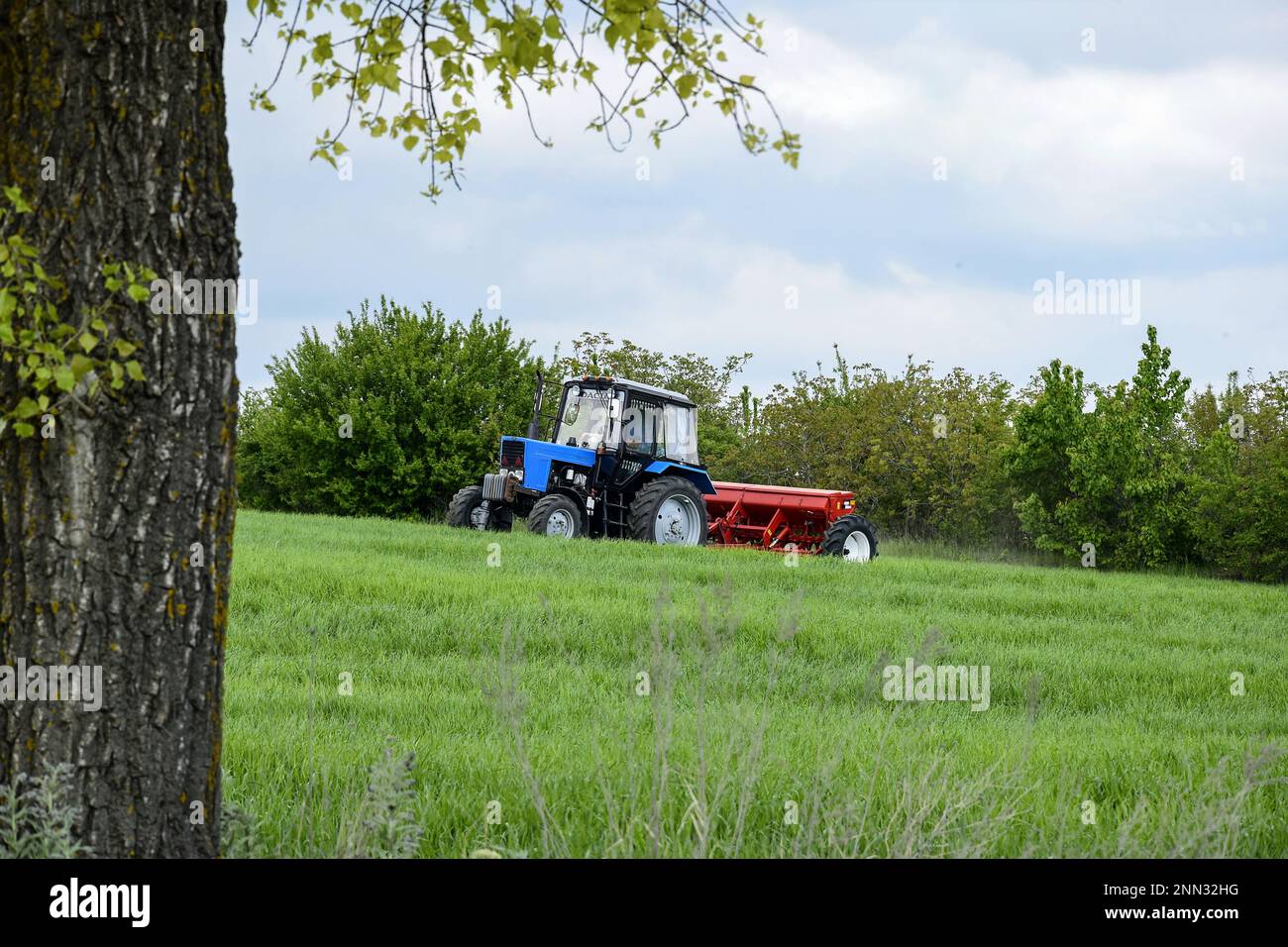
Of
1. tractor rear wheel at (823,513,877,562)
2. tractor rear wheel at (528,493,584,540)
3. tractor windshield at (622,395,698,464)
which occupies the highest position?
tractor windshield at (622,395,698,464)

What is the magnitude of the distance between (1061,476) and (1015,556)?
2.26m

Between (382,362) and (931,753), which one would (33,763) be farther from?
(382,362)

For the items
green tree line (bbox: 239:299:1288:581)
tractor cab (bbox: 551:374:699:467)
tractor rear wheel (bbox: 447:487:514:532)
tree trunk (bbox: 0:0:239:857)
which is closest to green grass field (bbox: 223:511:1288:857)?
tree trunk (bbox: 0:0:239:857)

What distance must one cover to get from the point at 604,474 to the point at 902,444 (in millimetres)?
14595

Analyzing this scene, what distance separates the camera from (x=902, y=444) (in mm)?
29266

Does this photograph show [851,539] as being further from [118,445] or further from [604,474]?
[118,445]

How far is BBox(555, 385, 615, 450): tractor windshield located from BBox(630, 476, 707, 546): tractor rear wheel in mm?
991

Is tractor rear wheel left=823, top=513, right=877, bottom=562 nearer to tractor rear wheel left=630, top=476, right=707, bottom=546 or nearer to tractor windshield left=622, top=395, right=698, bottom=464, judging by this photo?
tractor rear wheel left=630, top=476, right=707, bottom=546

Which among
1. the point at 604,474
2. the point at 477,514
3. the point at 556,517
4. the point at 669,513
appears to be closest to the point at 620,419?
the point at 604,474

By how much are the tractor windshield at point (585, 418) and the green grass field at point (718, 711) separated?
3.04 metres

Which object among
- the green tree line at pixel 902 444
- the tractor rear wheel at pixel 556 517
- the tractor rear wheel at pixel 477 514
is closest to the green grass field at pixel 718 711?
the tractor rear wheel at pixel 556 517

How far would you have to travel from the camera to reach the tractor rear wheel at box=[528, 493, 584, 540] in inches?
622

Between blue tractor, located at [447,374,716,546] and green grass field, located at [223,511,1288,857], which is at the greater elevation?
blue tractor, located at [447,374,716,546]
